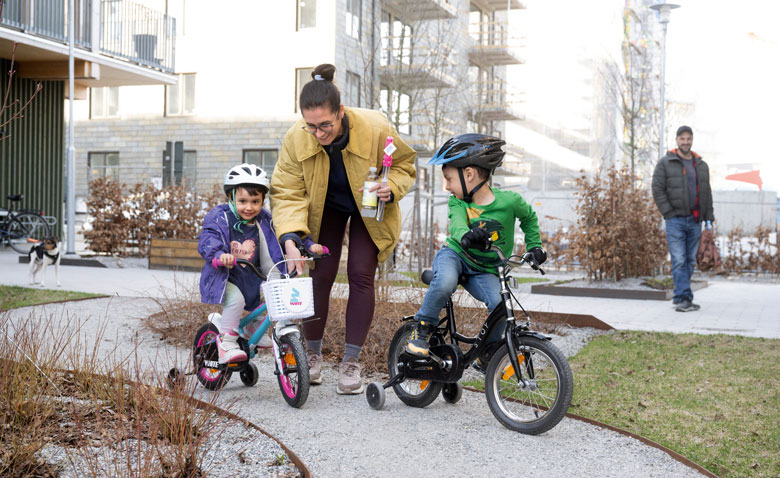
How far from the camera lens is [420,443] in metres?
4.06

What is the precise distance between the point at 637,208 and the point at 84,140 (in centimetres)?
2628

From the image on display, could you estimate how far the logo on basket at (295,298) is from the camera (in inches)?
174

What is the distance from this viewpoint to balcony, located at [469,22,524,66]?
35.7 m

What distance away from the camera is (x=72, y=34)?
18391 mm

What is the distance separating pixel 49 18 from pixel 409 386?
16.6 meters

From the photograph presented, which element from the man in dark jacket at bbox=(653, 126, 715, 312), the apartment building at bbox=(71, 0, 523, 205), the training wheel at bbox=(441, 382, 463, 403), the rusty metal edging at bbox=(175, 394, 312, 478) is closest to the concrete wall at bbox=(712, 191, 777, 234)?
the apartment building at bbox=(71, 0, 523, 205)

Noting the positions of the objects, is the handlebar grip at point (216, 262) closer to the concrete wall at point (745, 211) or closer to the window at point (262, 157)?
the concrete wall at point (745, 211)

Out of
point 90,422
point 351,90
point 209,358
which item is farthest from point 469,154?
point 351,90

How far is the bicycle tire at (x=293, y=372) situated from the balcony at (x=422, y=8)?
21.8 m

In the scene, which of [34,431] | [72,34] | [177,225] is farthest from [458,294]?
[72,34]

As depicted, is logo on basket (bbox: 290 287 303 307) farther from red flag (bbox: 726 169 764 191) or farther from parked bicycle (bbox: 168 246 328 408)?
red flag (bbox: 726 169 764 191)

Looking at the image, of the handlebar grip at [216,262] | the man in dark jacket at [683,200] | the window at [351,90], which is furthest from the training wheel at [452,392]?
the window at [351,90]

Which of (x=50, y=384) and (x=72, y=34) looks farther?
(x=72, y=34)

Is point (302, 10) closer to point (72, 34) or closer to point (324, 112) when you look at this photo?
point (72, 34)
